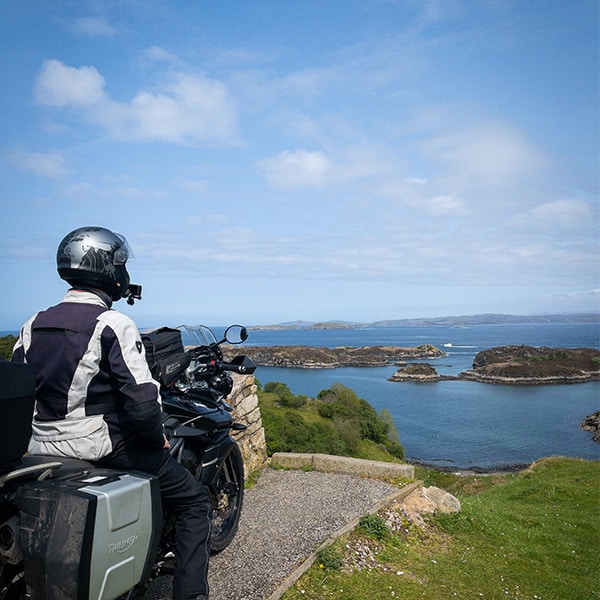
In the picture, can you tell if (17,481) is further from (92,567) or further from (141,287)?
(141,287)

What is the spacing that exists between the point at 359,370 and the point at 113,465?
316ft

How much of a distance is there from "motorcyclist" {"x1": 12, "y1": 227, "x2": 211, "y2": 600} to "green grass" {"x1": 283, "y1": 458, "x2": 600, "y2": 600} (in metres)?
2.53

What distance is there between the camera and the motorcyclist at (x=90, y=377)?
8.93ft

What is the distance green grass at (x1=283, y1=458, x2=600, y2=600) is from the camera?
4.67 meters

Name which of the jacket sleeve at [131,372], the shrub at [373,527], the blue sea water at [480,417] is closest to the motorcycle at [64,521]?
the jacket sleeve at [131,372]

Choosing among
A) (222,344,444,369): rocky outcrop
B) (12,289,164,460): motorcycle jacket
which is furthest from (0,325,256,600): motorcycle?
(222,344,444,369): rocky outcrop

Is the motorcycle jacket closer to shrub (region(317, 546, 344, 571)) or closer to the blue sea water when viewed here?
shrub (region(317, 546, 344, 571))

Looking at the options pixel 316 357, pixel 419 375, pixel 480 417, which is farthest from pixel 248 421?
pixel 316 357

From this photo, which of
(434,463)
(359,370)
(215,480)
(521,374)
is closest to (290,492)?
(215,480)

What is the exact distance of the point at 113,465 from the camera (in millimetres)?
2902

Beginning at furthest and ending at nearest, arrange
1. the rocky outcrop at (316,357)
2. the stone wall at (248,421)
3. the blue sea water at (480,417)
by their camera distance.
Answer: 1. the rocky outcrop at (316,357)
2. the blue sea water at (480,417)
3. the stone wall at (248,421)

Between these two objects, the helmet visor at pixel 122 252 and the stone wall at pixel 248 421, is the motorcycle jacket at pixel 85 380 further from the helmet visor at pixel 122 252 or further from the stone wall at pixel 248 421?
the stone wall at pixel 248 421

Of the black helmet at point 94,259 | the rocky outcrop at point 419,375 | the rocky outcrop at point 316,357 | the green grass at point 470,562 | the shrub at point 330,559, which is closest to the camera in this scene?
the black helmet at point 94,259

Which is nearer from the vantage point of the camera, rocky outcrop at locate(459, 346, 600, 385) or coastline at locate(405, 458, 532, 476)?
coastline at locate(405, 458, 532, 476)
